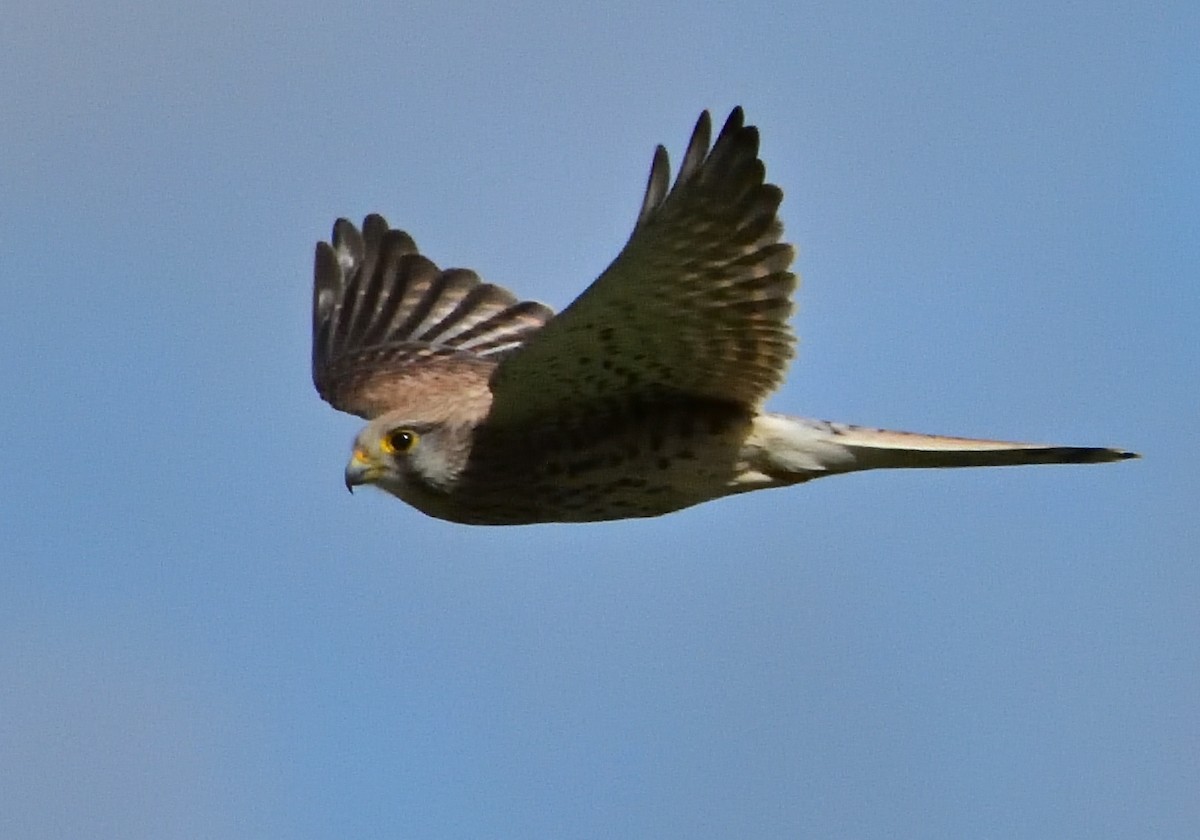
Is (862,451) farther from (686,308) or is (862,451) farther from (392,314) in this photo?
(392,314)

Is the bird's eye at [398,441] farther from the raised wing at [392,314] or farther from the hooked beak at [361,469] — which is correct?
the raised wing at [392,314]

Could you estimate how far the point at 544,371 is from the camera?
7.57 meters

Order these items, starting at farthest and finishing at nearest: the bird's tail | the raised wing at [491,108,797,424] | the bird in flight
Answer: the bird's tail < the bird in flight < the raised wing at [491,108,797,424]

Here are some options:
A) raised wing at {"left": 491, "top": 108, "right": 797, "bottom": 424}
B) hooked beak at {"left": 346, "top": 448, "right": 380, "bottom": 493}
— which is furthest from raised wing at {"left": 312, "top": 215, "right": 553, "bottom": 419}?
raised wing at {"left": 491, "top": 108, "right": 797, "bottom": 424}

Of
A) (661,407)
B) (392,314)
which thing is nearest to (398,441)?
(661,407)

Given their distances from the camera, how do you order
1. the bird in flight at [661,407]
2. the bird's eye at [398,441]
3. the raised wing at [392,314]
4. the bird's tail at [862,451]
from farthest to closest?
the raised wing at [392,314], the bird's eye at [398,441], the bird's tail at [862,451], the bird in flight at [661,407]

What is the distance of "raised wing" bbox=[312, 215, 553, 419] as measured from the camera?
33.2 feet

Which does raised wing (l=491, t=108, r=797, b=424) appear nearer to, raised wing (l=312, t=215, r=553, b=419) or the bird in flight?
the bird in flight

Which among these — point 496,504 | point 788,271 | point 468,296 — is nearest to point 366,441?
point 496,504

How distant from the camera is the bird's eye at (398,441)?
8.06 m

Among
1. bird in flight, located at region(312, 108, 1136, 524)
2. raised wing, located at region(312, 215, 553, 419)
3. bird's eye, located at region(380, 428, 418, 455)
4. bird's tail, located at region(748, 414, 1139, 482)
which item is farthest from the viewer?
raised wing, located at region(312, 215, 553, 419)

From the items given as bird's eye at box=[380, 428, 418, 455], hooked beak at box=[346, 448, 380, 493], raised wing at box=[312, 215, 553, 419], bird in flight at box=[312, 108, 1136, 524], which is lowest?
hooked beak at box=[346, 448, 380, 493]

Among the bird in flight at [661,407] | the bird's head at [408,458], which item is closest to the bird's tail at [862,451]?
the bird in flight at [661,407]

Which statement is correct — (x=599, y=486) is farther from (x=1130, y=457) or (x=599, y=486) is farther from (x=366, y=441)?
(x=1130, y=457)
